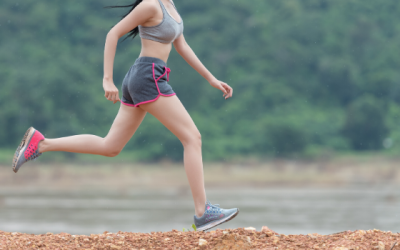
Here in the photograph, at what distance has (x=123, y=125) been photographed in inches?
166

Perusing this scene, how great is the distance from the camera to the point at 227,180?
1724 inches

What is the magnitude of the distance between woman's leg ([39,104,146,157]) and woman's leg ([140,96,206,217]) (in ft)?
0.56

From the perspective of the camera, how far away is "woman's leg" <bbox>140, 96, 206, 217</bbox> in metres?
4.02

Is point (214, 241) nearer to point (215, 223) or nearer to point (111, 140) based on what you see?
point (215, 223)

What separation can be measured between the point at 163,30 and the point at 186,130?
0.68m

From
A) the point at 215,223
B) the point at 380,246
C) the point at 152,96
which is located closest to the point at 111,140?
the point at 152,96

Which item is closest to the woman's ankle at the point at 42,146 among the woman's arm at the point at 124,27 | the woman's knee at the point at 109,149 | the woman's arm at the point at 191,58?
the woman's knee at the point at 109,149

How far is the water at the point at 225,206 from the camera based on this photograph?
2320cm

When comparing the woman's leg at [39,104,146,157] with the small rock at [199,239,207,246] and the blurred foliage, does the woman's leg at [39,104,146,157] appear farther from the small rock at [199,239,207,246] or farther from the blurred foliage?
the blurred foliage

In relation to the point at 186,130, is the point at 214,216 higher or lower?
lower

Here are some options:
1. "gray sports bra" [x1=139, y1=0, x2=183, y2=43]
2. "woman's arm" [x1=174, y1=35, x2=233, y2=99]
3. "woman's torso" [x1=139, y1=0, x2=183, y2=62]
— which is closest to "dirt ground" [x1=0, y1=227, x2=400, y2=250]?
"woman's arm" [x1=174, y1=35, x2=233, y2=99]

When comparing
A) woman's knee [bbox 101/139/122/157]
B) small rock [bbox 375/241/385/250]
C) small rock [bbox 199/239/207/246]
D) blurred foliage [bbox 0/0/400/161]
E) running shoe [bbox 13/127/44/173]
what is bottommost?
small rock [bbox 199/239/207/246]

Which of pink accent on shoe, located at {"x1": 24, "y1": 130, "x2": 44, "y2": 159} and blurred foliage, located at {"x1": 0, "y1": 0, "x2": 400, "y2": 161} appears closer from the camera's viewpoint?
pink accent on shoe, located at {"x1": 24, "y1": 130, "x2": 44, "y2": 159}

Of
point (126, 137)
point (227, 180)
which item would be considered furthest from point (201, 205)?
point (227, 180)
